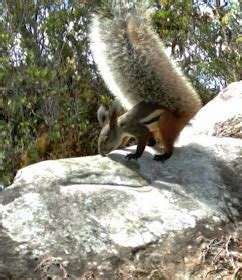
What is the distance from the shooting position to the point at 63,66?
27.6 ft

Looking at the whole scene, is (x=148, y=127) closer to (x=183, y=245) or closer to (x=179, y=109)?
(x=179, y=109)

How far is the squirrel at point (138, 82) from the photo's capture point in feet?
17.1

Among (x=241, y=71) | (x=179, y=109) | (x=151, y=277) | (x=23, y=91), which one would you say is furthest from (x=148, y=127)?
(x=241, y=71)

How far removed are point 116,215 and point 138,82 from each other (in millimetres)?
1435

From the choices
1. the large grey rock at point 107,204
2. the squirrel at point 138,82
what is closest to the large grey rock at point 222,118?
the squirrel at point 138,82

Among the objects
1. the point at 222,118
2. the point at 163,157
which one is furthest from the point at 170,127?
the point at 222,118

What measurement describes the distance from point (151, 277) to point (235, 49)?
580 centimetres

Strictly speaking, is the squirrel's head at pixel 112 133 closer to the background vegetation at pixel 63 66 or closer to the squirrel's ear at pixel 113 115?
the squirrel's ear at pixel 113 115

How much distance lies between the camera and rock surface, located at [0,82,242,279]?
3848mm

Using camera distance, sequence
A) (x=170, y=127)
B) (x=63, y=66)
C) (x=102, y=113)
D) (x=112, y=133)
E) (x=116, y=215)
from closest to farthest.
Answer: (x=116, y=215)
(x=170, y=127)
(x=112, y=133)
(x=102, y=113)
(x=63, y=66)

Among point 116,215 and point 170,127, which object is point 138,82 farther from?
point 116,215

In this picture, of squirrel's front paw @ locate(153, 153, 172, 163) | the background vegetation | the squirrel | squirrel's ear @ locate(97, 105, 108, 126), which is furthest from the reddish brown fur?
the background vegetation

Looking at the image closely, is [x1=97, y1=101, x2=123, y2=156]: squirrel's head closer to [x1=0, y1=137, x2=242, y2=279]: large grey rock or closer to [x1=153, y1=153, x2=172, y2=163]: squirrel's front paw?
[x1=0, y1=137, x2=242, y2=279]: large grey rock

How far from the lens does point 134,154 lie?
4.88 m
